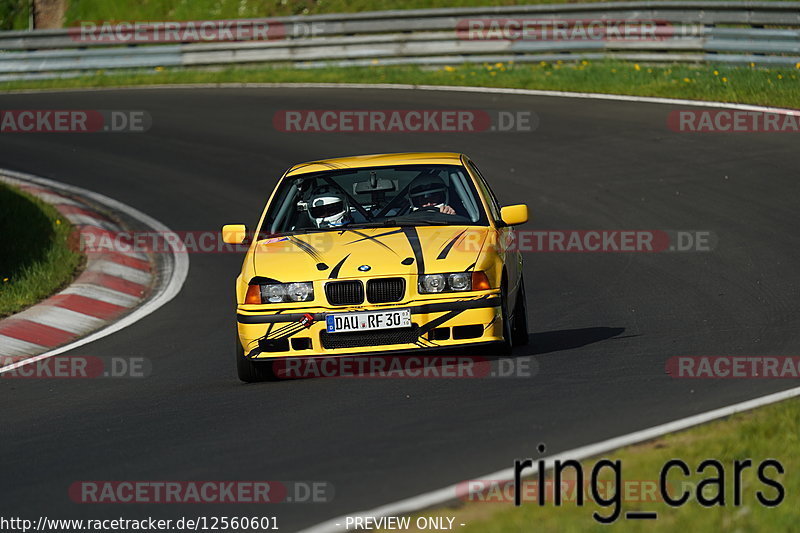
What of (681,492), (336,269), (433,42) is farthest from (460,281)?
(433,42)

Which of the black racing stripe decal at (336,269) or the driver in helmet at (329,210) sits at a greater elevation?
the driver in helmet at (329,210)

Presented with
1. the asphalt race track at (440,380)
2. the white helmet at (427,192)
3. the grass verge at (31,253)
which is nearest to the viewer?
the asphalt race track at (440,380)

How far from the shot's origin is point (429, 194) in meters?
9.87

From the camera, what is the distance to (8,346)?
36.8 feet

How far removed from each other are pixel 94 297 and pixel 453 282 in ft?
17.5

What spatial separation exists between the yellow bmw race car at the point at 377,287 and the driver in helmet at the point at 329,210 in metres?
0.02

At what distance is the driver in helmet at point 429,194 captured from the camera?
32.0 ft

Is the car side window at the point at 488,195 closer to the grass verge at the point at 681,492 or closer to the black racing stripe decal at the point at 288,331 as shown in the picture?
the black racing stripe decal at the point at 288,331

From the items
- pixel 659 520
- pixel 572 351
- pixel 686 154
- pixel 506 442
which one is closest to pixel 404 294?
pixel 572 351

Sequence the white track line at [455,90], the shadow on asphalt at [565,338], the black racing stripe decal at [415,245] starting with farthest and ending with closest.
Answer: the white track line at [455,90] < the shadow on asphalt at [565,338] < the black racing stripe decal at [415,245]

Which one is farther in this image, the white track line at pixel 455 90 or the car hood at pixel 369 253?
the white track line at pixel 455 90

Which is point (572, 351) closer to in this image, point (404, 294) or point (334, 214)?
point (404, 294)

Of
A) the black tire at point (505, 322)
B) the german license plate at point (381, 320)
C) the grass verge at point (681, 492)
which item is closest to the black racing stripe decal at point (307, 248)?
the german license plate at point (381, 320)

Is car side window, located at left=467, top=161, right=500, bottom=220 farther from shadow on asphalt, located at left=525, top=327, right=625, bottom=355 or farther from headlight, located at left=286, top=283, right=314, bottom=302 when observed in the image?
headlight, located at left=286, top=283, right=314, bottom=302
